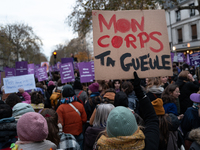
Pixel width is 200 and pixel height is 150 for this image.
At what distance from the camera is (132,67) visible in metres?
2.21

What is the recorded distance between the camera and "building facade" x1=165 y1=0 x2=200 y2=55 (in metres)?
27.9

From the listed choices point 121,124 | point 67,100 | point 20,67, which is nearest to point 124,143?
point 121,124

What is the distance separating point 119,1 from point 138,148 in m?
10.7

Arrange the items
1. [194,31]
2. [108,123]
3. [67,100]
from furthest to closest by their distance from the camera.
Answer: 1. [194,31]
2. [67,100]
3. [108,123]

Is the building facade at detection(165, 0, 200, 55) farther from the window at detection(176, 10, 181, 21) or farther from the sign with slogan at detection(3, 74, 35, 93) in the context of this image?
the sign with slogan at detection(3, 74, 35, 93)

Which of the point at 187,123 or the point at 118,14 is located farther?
the point at 187,123

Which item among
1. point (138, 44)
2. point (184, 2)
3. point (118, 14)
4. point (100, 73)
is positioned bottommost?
point (100, 73)

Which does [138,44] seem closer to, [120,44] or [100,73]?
[120,44]

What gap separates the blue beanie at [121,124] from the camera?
4.79ft

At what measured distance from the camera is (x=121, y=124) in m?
1.47

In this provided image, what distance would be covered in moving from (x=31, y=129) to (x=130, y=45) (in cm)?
149

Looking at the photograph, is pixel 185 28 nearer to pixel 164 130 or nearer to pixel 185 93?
pixel 185 93

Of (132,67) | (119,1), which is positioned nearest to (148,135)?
(132,67)

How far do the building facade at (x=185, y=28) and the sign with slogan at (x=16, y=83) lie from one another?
2421 centimetres
